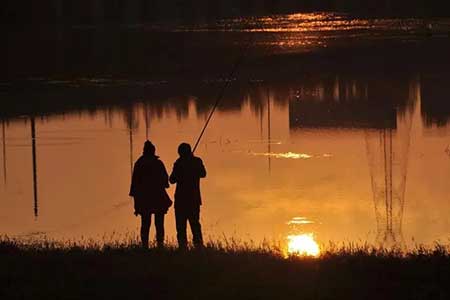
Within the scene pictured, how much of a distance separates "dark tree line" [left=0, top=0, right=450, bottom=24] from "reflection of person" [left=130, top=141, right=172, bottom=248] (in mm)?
80924

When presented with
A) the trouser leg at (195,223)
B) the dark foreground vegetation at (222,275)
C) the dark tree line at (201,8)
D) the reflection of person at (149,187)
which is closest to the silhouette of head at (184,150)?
the reflection of person at (149,187)

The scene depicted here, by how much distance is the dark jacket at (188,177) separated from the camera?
13258mm

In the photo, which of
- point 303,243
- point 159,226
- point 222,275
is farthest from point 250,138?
point 222,275

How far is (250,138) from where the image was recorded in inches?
1133

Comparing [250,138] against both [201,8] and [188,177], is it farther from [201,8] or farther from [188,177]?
[201,8]

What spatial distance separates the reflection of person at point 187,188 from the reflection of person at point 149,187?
18 cm

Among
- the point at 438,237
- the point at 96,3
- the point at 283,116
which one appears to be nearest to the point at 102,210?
the point at 438,237

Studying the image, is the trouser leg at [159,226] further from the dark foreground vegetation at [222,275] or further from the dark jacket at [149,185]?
the dark foreground vegetation at [222,275]

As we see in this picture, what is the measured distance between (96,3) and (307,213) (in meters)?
93.7

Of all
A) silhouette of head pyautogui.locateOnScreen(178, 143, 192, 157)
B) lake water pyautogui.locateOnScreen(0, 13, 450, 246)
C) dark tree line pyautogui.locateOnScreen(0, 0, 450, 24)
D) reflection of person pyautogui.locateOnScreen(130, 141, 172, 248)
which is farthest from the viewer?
dark tree line pyautogui.locateOnScreen(0, 0, 450, 24)

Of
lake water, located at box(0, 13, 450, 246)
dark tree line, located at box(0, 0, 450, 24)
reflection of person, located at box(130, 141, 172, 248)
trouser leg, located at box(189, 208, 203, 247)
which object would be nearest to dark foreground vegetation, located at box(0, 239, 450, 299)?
trouser leg, located at box(189, 208, 203, 247)

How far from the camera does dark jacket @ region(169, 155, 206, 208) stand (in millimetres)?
13258

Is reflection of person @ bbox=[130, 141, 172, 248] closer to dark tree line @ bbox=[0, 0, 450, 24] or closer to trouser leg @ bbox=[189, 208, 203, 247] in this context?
trouser leg @ bbox=[189, 208, 203, 247]

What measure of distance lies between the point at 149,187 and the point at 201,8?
10450 centimetres
